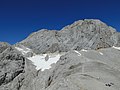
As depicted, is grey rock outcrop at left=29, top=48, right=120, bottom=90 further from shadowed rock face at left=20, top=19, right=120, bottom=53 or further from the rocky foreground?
shadowed rock face at left=20, top=19, right=120, bottom=53

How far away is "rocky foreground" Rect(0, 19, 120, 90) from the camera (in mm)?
26234

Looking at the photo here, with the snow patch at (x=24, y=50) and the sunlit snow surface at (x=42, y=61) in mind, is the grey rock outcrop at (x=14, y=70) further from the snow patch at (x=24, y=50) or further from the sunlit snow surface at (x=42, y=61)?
the snow patch at (x=24, y=50)

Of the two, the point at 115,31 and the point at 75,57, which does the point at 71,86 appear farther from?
the point at 115,31

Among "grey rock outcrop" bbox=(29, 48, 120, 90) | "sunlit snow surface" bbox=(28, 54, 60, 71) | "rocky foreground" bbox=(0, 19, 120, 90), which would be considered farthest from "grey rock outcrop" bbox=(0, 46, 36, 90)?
"grey rock outcrop" bbox=(29, 48, 120, 90)

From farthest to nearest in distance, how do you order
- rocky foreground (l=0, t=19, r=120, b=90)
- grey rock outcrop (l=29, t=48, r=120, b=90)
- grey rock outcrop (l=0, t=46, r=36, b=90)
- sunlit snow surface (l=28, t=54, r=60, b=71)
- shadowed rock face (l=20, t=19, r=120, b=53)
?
shadowed rock face (l=20, t=19, r=120, b=53) → sunlit snow surface (l=28, t=54, r=60, b=71) → grey rock outcrop (l=0, t=46, r=36, b=90) → grey rock outcrop (l=29, t=48, r=120, b=90) → rocky foreground (l=0, t=19, r=120, b=90)

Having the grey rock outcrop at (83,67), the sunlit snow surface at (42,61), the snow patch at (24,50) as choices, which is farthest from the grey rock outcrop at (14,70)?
the snow patch at (24,50)

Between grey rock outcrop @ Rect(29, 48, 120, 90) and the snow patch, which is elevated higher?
the snow patch

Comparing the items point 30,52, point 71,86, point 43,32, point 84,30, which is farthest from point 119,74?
point 43,32

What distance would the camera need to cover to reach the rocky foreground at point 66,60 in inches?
1033

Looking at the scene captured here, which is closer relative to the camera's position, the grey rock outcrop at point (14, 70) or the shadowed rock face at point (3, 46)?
the grey rock outcrop at point (14, 70)

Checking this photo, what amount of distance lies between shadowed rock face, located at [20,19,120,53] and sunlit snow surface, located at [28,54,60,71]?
280 inches

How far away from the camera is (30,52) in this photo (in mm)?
69062

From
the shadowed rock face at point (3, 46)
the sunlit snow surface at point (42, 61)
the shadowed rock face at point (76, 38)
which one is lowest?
the sunlit snow surface at point (42, 61)

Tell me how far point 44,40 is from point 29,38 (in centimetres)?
675
